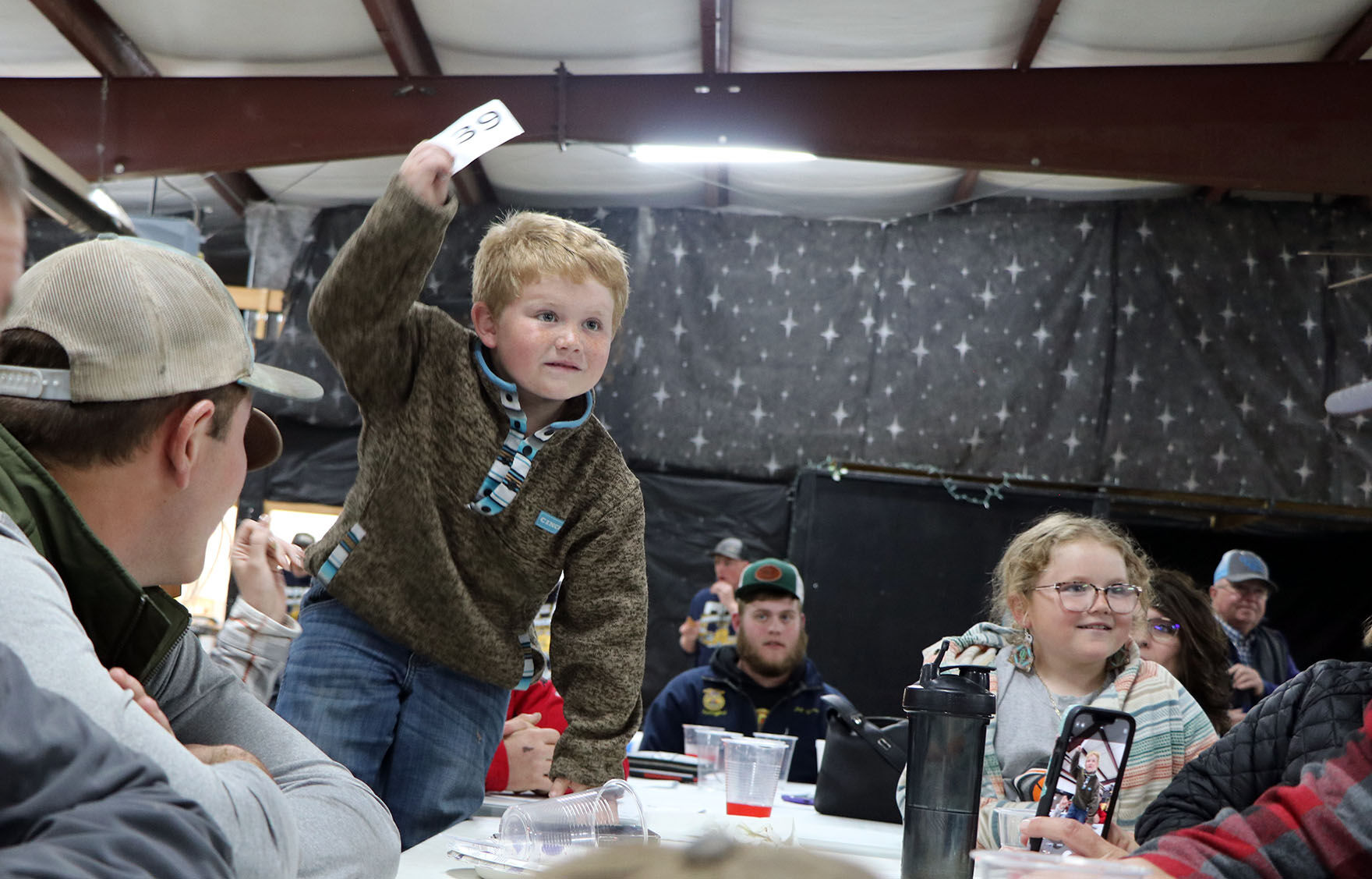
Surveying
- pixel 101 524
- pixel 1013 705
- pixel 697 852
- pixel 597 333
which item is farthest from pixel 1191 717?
pixel 697 852

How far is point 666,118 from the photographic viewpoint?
5711 millimetres

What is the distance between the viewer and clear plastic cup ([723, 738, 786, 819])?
6.16 ft

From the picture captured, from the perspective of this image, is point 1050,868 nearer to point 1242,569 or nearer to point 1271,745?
point 1271,745

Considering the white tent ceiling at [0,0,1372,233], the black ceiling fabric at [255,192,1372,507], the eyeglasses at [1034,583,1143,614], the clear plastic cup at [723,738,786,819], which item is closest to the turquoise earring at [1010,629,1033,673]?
the eyeglasses at [1034,583,1143,614]

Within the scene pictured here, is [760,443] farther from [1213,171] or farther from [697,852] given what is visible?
[697,852]

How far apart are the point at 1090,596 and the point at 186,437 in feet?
5.50

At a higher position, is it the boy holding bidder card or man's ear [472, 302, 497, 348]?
man's ear [472, 302, 497, 348]

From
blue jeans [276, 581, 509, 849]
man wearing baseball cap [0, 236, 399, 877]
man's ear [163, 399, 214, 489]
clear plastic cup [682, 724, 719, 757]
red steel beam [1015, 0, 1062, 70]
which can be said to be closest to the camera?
man wearing baseball cap [0, 236, 399, 877]

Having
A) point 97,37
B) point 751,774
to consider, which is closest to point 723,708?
point 751,774

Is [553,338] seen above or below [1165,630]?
above

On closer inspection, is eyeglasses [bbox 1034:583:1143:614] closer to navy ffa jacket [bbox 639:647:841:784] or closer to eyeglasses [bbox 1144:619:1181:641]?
eyeglasses [bbox 1144:619:1181:641]

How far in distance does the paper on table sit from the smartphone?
1.09 metres

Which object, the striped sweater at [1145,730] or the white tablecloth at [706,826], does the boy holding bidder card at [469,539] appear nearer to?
the white tablecloth at [706,826]

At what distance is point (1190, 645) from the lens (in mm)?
3566
